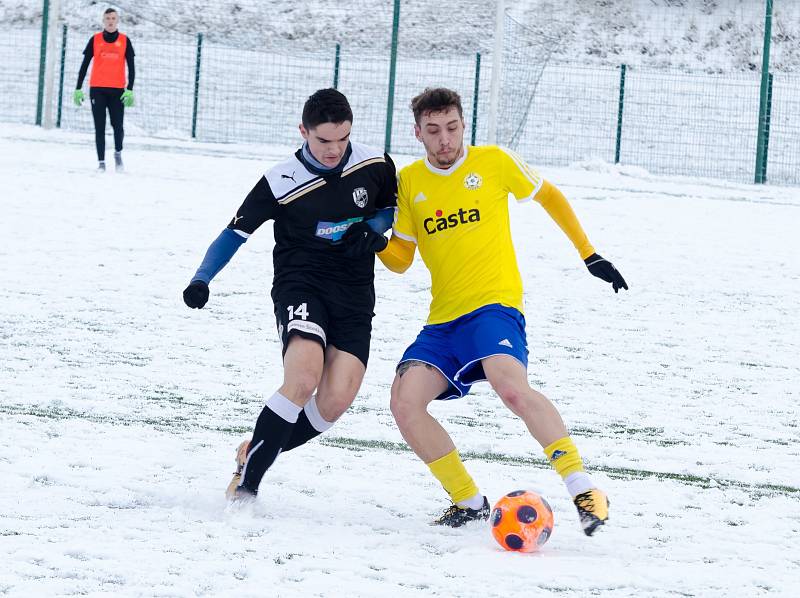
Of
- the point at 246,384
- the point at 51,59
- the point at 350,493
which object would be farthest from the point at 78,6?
the point at 350,493

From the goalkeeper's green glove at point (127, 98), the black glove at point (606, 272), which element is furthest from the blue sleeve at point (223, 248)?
the goalkeeper's green glove at point (127, 98)

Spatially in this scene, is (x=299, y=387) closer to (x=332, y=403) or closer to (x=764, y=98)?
(x=332, y=403)

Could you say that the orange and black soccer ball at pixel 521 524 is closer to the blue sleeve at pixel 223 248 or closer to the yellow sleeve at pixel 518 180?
the yellow sleeve at pixel 518 180

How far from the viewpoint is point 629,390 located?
6000 millimetres

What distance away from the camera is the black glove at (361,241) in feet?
12.8

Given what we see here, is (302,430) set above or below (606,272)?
below

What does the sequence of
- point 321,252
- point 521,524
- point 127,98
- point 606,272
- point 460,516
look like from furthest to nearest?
1. point 127,98
2. point 321,252
3. point 606,272
4. point 460,516
5. point 521,524

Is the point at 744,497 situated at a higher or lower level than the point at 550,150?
lower

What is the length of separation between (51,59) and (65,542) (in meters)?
14.3

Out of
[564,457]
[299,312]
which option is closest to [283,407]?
[299,312]

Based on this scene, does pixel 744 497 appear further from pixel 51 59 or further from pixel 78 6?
pixel 78 6

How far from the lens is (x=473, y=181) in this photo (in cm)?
409

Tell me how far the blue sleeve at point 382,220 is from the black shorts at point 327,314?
0.22 m

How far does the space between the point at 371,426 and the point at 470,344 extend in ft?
4.41
